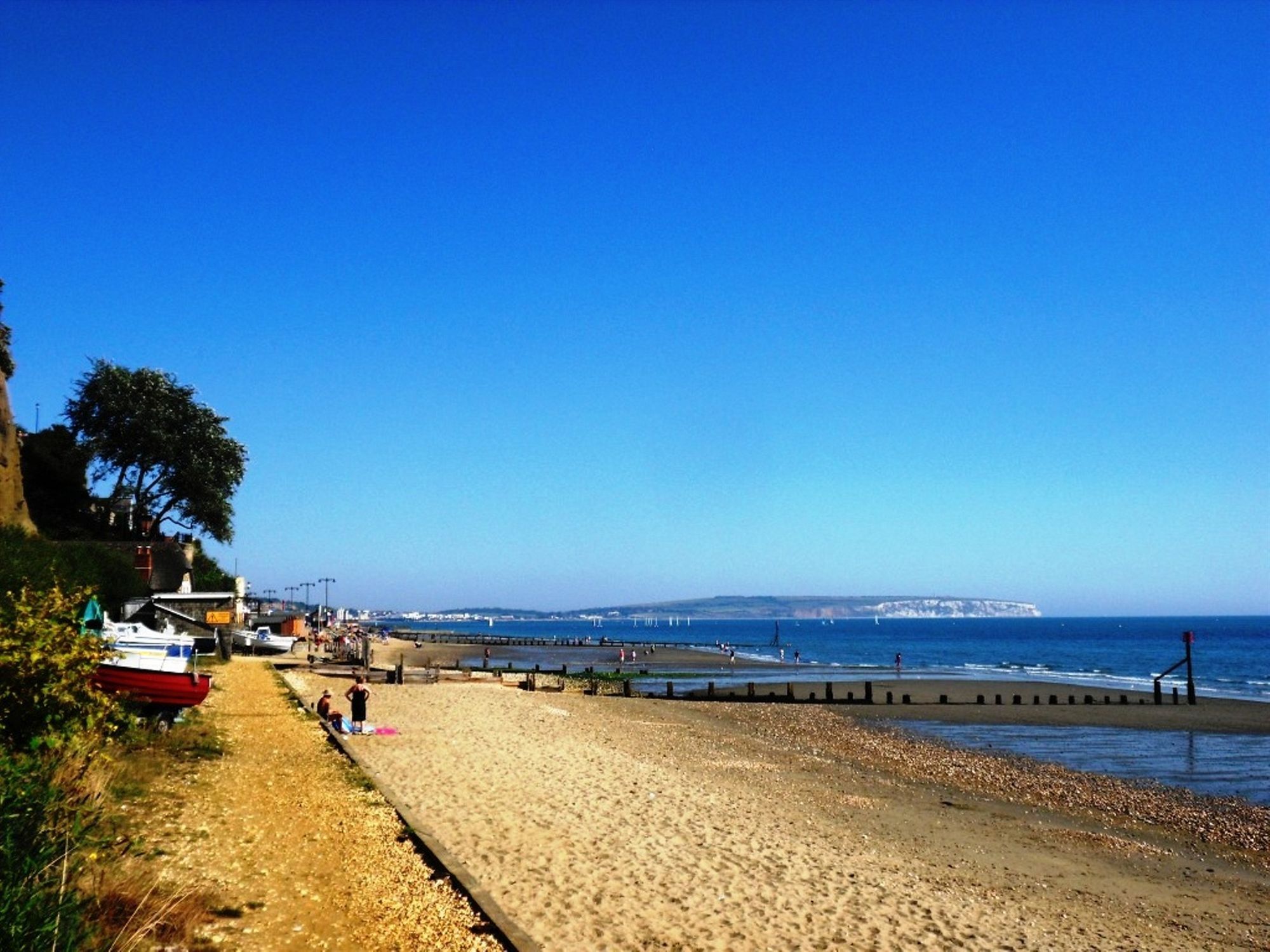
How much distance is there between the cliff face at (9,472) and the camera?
3606 centimetres

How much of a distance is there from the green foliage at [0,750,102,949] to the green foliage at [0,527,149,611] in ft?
12.9

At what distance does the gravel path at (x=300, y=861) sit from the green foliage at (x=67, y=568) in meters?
3.67

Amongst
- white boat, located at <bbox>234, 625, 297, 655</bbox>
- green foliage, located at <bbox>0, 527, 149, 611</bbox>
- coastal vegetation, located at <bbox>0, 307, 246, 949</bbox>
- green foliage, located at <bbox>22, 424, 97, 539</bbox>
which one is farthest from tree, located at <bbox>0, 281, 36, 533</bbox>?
white boat, located at <bbox>234, 625, 297, 655</bbox>

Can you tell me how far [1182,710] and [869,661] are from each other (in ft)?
166

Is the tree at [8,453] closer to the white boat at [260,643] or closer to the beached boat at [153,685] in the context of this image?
the white boat at [260,643]

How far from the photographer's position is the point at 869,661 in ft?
315

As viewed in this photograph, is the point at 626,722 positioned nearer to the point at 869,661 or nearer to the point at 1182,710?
the point at 1182,710

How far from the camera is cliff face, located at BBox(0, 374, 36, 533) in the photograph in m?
36.1

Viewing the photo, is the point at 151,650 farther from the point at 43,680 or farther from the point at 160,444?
the point at 160,444

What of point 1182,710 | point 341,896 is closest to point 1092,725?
point 1182,710

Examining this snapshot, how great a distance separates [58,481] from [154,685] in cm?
4556

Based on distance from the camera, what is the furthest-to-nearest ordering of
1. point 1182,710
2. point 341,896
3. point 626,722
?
point 1182,710 < point 626,722 < point 341,896

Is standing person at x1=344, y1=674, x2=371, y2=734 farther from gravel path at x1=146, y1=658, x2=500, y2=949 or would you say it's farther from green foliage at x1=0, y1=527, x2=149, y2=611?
green foliage at x1=0, y1=527, x2=149, y2=611

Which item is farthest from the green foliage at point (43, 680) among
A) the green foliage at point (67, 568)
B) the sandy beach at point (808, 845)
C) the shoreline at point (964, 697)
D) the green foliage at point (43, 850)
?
the shoreline at point (964, 697)
